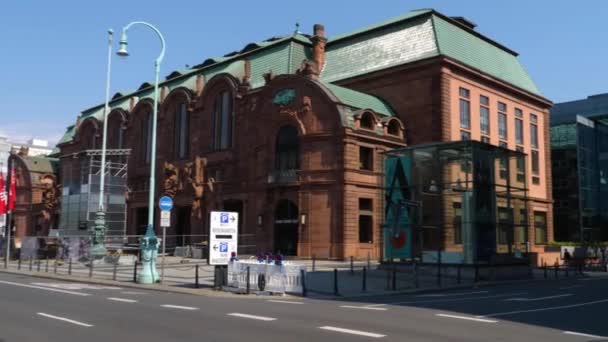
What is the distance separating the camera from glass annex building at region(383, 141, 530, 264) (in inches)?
1175

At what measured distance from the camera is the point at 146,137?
64625 millimetres

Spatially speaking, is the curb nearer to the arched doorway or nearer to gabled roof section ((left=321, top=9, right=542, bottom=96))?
the arched doorway

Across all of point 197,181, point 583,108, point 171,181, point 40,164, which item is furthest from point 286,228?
point 40,164

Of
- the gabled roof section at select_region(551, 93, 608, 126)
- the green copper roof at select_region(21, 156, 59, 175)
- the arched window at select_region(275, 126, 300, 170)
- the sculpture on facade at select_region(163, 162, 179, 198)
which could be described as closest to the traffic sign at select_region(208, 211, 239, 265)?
the arched window at select_region(275, 126, 300, 170)

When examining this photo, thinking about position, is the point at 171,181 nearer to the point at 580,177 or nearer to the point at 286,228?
the point at 286,228

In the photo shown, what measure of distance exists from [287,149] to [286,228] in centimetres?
593

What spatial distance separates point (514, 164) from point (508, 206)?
333cm

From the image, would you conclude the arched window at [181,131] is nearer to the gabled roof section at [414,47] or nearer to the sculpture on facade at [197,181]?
the sculpture on facade at [197,181]

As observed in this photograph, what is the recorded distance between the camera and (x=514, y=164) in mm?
34906

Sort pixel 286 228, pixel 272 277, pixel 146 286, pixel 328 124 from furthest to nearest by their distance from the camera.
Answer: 1. pixel 286 228
2. pixel 328 124
3. pixel 146 286
4. pixel 272 277

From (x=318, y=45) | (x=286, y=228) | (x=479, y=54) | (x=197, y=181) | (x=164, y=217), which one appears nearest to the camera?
(x=164, y=217)

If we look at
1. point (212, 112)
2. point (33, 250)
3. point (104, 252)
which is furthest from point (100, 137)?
point (104, 252)

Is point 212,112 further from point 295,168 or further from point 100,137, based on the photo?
point 100,137

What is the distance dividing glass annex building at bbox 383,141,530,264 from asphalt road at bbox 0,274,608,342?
1076 centimetres
